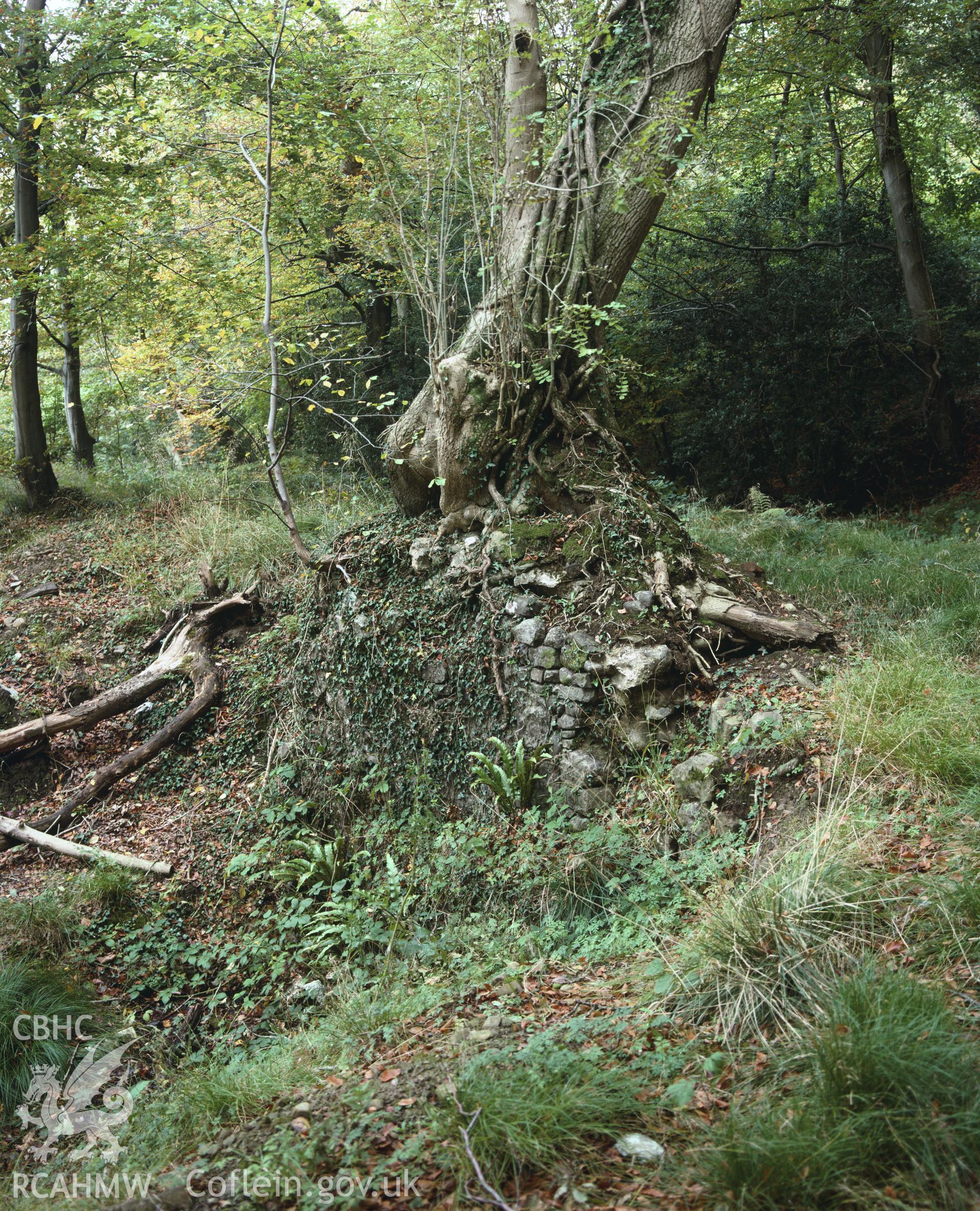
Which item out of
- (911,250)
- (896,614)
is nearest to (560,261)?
(896,614)

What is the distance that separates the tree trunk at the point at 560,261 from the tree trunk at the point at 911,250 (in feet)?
18.4

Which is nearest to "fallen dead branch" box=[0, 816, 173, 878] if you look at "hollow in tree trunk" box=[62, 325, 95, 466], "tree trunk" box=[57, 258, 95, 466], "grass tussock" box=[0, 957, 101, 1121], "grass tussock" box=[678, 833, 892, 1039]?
"grass tussock" box=[0, 957, 101, 1121]

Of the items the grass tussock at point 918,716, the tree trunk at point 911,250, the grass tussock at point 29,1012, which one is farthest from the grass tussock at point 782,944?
the tree trunk at point 911,250

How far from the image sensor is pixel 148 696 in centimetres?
732

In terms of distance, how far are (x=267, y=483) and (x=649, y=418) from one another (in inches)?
217

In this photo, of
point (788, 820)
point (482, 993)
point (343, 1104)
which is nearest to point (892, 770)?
point (788, 820)

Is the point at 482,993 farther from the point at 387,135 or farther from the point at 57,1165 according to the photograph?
the point at 387,135

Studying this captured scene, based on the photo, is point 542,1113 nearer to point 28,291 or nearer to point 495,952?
point 495,952

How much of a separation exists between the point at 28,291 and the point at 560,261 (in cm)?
776

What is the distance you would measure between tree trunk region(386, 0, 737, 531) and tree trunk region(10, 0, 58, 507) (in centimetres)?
587

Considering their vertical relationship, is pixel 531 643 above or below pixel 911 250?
below

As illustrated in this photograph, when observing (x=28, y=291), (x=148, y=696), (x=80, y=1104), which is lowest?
(x=80, y=1104)

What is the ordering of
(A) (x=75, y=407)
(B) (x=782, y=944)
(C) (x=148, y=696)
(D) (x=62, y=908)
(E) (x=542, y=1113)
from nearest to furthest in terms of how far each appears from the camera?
1. (E) (x=542, y=1113)
2. (B) (x=782, y=944)
3. (D) (x=62, y=908)
4. (C) (x=148, y=696)
5. (A) (x=75, y=407)

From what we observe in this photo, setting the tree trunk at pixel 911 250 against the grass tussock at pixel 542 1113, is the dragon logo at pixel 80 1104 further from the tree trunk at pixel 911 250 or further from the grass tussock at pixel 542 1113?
the tree trunk at pixel 911 250
